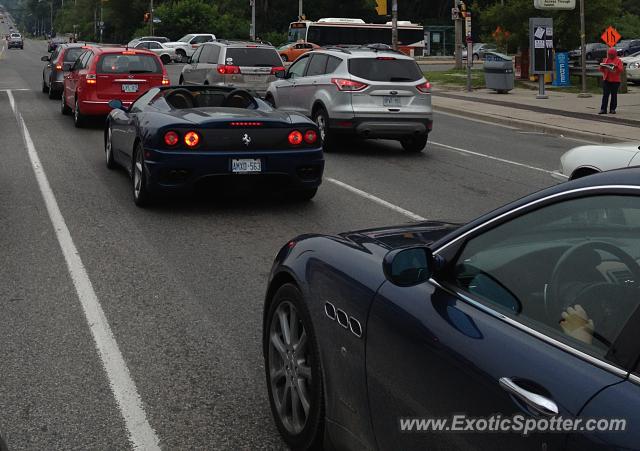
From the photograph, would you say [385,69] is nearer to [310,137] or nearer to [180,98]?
[180,98]

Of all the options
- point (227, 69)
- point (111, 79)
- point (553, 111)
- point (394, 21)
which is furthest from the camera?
point (394, 21)

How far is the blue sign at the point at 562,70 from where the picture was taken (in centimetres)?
3316

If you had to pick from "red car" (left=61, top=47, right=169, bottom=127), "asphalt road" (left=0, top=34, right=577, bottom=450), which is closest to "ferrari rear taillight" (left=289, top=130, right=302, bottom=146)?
"asphalt road" (left=0, top=34, right=577, bottom=450)

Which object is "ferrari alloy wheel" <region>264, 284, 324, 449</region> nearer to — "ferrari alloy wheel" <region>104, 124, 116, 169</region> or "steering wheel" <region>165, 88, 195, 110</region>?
"steering wheel" <region>165, 88, 195, 110</region>

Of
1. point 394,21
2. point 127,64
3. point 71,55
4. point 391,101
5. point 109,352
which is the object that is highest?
point 394,21

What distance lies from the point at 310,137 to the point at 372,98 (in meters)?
5.82

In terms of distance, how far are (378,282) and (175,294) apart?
375cm

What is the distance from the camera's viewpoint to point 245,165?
10102 millimetres

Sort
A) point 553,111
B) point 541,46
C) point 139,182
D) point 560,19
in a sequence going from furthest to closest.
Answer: point 560,19, point 541,46, point 553,111, point 139,182

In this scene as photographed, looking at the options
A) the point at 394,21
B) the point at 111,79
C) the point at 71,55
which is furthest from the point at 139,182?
the point at 394,21

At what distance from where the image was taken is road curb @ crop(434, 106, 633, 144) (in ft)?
63.2

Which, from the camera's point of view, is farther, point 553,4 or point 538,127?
point 553,4

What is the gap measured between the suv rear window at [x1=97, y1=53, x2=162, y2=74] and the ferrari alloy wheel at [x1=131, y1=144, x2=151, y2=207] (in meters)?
8.98

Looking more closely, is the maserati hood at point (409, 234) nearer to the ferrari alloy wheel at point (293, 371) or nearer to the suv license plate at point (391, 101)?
the ferrari alloy wheel at point (293, 371)
